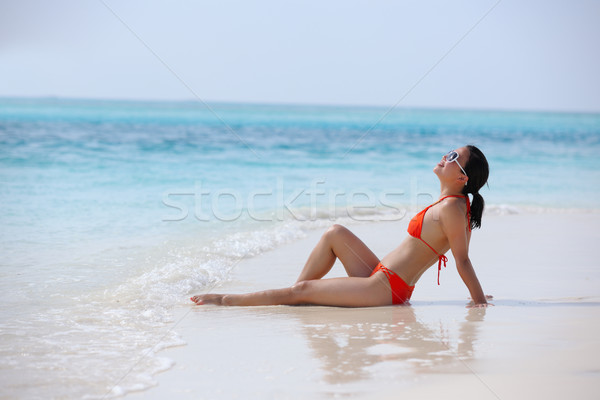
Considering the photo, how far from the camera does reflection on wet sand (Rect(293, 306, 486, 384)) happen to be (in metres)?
3.04

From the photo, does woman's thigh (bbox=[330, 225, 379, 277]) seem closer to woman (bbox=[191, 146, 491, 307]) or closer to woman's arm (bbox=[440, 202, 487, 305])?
woman (bbox=[191, 146, 491, 307])

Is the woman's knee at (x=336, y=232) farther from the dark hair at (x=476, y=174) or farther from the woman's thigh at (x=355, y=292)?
the dark hair at (x=476, y=174)

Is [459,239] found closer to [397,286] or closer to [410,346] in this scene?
[397,286]

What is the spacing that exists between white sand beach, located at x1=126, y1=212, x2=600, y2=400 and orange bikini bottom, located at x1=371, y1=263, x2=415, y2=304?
0.07 meters

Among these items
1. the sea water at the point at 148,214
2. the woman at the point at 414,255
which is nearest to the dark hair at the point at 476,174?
the woman at the point at 414,255

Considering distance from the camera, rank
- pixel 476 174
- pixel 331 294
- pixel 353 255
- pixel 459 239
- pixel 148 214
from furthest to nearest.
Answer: pixel 148 214
pixel 353 255
pixel 331 294
pixel 476 174
pixel 459 239

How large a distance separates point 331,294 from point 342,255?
332mm

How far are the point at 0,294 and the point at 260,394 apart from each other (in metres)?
3.10

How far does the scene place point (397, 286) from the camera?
430cm

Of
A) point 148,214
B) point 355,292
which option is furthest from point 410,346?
point 148,214

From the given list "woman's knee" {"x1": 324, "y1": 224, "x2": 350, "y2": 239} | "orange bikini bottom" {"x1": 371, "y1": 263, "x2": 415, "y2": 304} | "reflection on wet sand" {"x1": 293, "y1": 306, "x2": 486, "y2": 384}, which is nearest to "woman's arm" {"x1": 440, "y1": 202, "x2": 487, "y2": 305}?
"reflection on wet sand" {"x1": 293, "y1": 306, "x2": 486, "y2": 384}

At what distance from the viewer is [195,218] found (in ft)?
29.8

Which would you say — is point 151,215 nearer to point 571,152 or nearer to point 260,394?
point 260,394

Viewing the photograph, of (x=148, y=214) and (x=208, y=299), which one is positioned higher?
(x=148, y=214)
